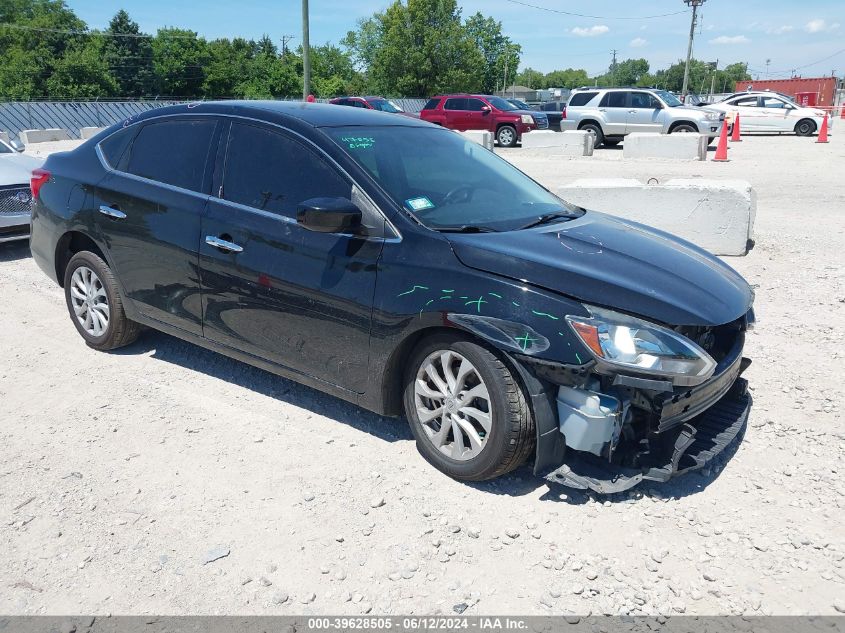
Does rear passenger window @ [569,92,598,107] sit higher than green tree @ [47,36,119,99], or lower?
lower

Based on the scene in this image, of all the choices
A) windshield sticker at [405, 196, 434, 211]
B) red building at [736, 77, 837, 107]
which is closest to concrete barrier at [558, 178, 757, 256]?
windshield sticker at [405, 196, 434, 211]

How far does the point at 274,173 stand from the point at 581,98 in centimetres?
2114

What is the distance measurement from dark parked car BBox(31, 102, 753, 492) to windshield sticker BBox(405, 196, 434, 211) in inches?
0.5

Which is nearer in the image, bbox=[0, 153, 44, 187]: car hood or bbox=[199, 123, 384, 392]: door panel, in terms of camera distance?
bbox=[199, 123, 384, 392]: door panel

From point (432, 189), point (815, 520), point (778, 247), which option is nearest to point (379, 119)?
point (432, 189)

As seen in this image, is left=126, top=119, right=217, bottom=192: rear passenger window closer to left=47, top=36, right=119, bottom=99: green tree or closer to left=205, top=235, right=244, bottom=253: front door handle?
left=205, top=235, right=244, bottom=253: front door handle

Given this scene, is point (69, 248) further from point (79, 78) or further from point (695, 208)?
point (79, 78)

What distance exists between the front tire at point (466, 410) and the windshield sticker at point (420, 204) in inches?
28.0

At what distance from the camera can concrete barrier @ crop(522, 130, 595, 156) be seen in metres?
20.0

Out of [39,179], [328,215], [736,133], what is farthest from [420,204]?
[736,133]

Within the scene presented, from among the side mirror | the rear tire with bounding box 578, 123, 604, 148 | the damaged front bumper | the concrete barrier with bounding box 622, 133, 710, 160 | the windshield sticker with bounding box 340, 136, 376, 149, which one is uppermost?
the rear tire with bounding box 578, 123, 604, 148

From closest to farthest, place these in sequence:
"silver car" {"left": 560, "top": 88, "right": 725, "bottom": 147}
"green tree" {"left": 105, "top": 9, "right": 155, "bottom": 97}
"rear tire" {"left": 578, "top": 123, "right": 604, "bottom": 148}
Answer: "silver car" {"left": 560, "top": 88, "right": 725, "bottom": 147}
"rear tire" {"left": 578, "top": 123, "right": 604, "bottom": 148}
"green tree" {"left": 105, "top": 9, "right": 155, "bottom": 97}

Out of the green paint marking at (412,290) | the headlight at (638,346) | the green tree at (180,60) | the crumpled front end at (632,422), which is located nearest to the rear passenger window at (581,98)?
the crumpled front end at (632,422)

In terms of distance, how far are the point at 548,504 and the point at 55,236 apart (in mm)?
4033
